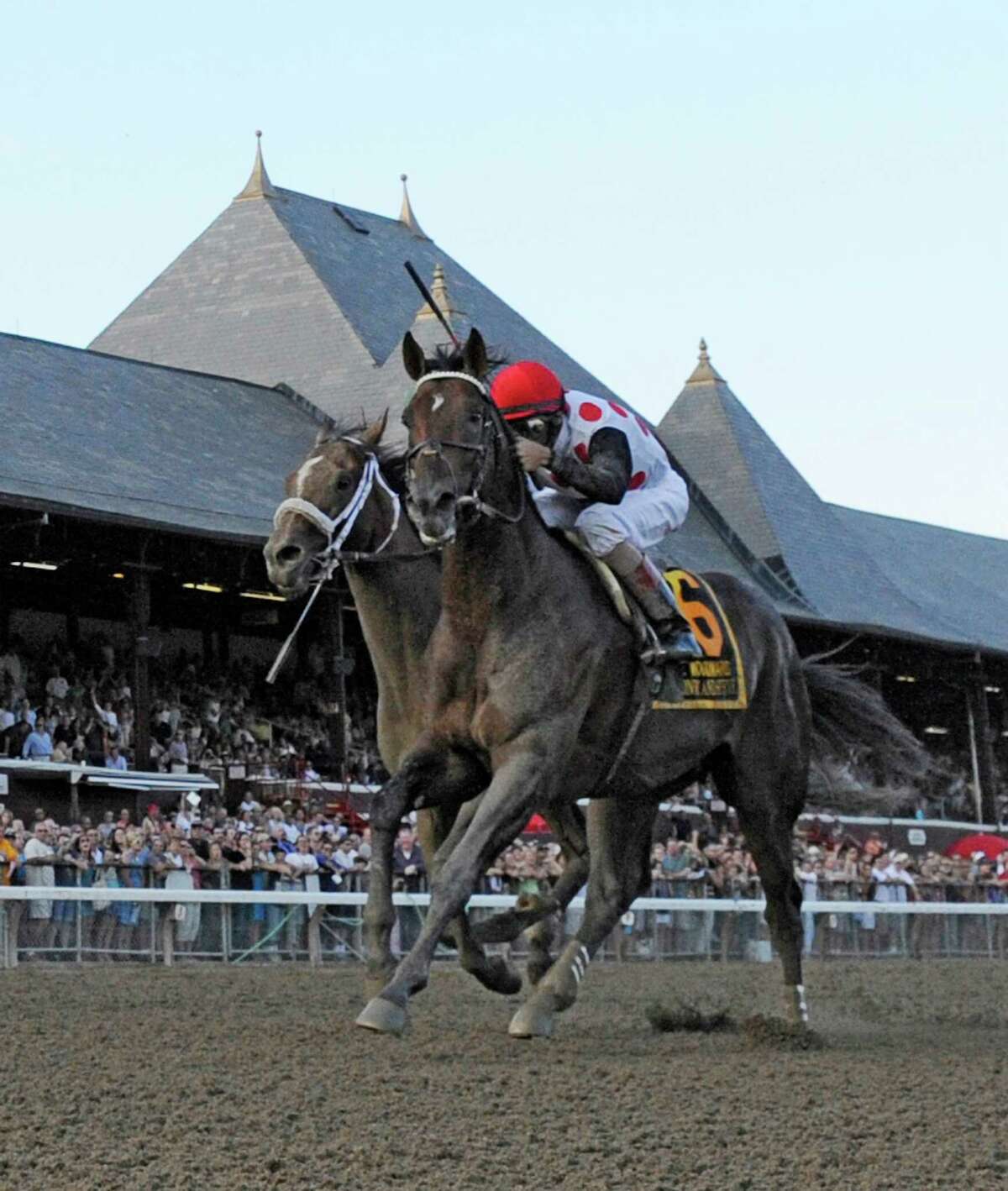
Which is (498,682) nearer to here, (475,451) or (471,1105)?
(475,451)

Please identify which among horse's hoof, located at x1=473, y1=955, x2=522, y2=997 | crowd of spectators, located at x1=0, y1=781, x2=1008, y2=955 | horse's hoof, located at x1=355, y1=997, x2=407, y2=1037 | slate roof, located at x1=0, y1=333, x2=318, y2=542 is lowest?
horse's hoof, located at x1=355, y1=997, x2=407, y2=1037

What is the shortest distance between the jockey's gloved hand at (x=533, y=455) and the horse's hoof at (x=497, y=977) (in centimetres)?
176

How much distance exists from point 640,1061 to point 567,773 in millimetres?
1152

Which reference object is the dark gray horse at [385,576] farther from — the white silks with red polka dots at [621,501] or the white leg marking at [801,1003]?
the white leg marking at [801,1003]

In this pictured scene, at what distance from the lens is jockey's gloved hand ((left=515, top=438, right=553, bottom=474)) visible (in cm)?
705

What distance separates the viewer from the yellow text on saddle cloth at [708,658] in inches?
312

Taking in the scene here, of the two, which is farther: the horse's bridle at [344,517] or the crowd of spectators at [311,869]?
the crowd of spectators at [311,869]

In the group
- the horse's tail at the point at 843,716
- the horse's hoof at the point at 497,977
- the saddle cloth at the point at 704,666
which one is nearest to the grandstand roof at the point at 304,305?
the horse's tail at the point at 843,716

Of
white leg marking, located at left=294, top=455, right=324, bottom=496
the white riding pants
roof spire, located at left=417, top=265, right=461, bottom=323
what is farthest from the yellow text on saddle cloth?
roof spire, located at left=417, top=265, right=461, bottom=323

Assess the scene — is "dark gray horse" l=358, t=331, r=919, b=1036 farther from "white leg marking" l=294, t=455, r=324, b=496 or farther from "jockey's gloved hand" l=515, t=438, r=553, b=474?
"white leg marking" l=294, t=455, r=324, b=496

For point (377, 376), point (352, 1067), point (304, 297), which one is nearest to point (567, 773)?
point (352, 1067)

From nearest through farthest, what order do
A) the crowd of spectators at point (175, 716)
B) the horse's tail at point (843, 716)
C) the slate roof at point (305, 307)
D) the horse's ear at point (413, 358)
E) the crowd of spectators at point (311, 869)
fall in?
the horse's ear at point (413, 358) < the horse's tail at point (843, 716) < the crowd of spectators at point (311, 869) < the crowd of spectators at point (175, 716) < the slate roof at point (305, 307)

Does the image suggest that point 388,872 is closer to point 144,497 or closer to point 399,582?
point 399,582

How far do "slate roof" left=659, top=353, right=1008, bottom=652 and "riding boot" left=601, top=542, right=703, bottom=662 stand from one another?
20.6 m
